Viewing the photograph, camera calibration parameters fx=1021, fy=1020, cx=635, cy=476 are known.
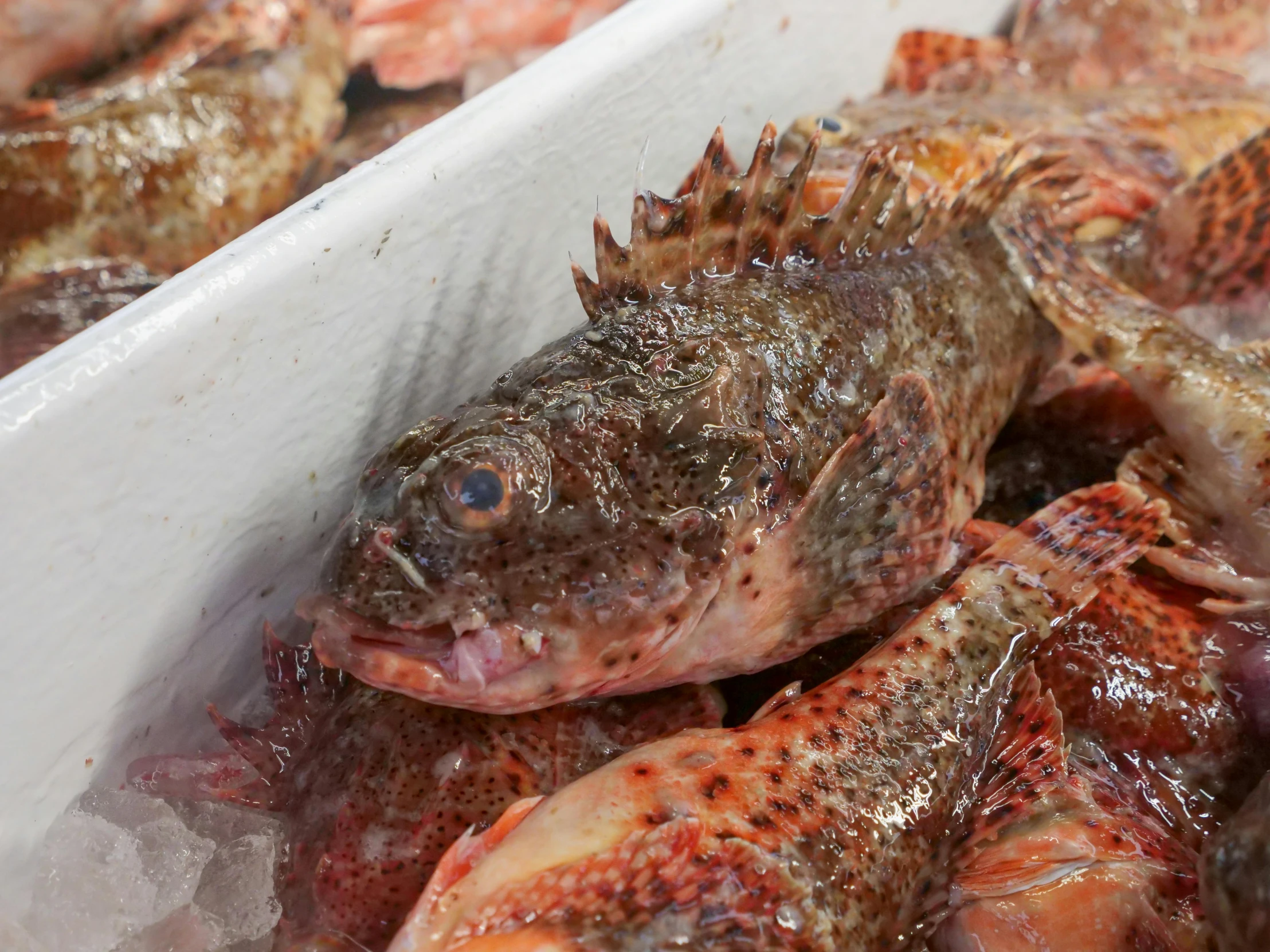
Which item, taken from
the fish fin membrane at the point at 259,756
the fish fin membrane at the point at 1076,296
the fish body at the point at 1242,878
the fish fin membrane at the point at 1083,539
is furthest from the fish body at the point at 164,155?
the fish body at the point at 1242,878

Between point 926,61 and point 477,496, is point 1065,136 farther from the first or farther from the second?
point 477,496

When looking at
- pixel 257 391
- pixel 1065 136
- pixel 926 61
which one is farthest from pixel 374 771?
pixel 926 61

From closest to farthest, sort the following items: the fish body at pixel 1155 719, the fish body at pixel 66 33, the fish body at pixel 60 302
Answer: the fish body at pixel 1155 719 < the fish body at pixel 60 302 < the fish body at pixel 66 33

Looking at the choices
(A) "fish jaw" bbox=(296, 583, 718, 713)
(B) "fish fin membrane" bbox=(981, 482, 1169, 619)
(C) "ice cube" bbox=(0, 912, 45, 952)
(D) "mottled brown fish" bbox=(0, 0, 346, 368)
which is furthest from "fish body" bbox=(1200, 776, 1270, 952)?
(D) "mottled brown fish" bbox=(0, 0, 346, 368)

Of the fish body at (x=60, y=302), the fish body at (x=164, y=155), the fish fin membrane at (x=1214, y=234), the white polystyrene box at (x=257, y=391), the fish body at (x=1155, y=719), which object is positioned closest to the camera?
the white polystyrene box at (x=257, y=391)

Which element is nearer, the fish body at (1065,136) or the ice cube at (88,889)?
the ice cube at (88,889)

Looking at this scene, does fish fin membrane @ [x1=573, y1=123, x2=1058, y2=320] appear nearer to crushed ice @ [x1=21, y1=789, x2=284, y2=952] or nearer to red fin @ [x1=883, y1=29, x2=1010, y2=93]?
crushed ice @ [x1=21, y1=789, x2=284, y2=952]

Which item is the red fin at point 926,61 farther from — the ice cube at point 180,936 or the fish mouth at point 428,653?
the ice cube at point 180,936
